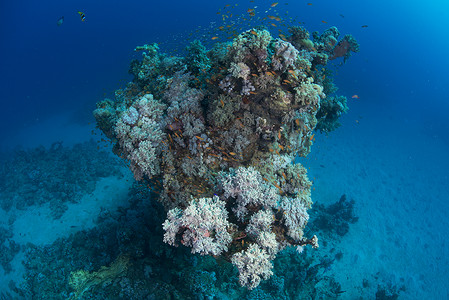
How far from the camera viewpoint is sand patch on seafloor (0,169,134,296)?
1515cm

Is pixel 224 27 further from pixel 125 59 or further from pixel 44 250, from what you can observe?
pixel 125 59

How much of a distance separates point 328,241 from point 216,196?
14455 mm

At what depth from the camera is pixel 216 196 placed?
614 centimetres

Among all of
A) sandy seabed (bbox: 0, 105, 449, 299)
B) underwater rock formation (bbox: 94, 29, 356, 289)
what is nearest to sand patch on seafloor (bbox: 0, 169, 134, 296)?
sandy seabed (bbox: 0, 105, 449, 299)

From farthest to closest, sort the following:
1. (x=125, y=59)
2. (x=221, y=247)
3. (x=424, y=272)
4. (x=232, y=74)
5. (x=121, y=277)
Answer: (x=125, y=59) → (x=424, y=272) → (x=121, y=277) → (x=232, y=74) → (x=221, y=247)

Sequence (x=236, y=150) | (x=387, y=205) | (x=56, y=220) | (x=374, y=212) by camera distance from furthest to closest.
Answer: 1. (x=387, y=205)
2. (x=374, y=212)
3. (x=56, y=220)
4. (x=236, y=150)

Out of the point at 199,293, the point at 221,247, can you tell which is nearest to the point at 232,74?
the point at 221,247

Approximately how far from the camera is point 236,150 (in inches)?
280

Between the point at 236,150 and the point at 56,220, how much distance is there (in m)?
16.4

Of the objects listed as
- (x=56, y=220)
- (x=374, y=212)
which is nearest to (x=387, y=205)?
(x=374, y=212)

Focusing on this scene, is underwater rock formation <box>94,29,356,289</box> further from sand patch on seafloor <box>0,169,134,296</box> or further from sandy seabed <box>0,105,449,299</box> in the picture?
sand patch on seafloor <box>0,169,134,296</box>

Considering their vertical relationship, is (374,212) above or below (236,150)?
above

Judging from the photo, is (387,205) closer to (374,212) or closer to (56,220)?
(374,212)

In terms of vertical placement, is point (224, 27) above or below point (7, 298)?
above
